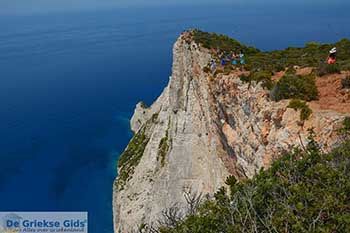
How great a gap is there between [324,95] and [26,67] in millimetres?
83639

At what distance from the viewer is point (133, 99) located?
66.0 metres

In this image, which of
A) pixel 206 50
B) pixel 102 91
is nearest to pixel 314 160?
pixel 206 50

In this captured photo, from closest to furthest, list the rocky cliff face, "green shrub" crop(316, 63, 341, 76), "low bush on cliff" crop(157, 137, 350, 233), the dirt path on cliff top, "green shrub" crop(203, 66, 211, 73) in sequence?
"low bush on cliff" crop(157, 137, 350, 233), the dirt path on cliff top, the rocky cliff face, "green shrub" crop(316, 63, 341, 76), "green shrub" crop(203, 66, 211, 73)

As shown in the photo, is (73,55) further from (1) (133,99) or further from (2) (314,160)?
(2) (314,160)

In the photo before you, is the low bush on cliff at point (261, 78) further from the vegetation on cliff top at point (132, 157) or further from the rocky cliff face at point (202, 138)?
the vegetation on cliff top at point (132, 157)

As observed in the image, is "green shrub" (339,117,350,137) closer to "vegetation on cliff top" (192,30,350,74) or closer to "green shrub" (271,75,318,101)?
"green shrub" (271,75,318,101)

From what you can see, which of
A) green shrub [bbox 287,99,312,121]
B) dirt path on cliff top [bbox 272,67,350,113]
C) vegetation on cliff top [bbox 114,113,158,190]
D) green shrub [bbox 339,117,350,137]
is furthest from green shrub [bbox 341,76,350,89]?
vegetation on cliff top [bbox 114,113,158,190]

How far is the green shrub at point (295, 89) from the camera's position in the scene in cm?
1345

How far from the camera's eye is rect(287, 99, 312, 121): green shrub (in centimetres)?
1220

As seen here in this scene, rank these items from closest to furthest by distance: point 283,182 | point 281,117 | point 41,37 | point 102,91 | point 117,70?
point 283,182, point 281,117, point 102,91, point 117,70, point 41,37

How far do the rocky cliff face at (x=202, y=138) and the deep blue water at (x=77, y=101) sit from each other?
5874mm

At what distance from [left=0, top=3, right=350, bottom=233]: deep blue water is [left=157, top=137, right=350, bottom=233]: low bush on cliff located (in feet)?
83.0

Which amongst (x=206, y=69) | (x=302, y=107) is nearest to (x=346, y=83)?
(x=302, y=107)

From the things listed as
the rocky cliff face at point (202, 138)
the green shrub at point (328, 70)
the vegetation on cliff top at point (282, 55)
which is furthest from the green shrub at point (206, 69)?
the green shrub at point (328, 70)
